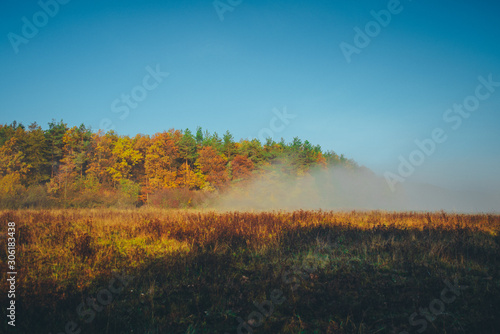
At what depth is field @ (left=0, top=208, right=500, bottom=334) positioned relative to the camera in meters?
3.34

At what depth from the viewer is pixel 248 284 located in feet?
14.8

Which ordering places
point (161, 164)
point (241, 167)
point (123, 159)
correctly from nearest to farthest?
point (161, 164) → point (123, 159) → point (241, 167)

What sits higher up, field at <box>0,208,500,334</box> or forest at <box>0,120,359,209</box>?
forest at <box>0,120,359,209</box>

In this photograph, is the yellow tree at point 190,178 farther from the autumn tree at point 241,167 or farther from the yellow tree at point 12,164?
the yellow tree at point 12,164

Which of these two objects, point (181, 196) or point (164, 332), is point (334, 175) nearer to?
point (181, 196)

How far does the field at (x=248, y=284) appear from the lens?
334 centimetres

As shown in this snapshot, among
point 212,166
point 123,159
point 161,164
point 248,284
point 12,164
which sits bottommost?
point 248,284

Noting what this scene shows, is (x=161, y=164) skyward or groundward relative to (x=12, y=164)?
skyward

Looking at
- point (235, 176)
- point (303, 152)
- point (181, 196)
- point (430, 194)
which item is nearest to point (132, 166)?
point (235, 176)

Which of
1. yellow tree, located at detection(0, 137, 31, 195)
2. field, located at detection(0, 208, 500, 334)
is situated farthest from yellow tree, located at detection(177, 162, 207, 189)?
field, located at detection(0, 208, 500, 334)

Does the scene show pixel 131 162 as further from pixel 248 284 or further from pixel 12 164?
pixel 248 284

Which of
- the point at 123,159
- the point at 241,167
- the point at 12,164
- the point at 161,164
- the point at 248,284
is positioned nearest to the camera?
the point at 248,284

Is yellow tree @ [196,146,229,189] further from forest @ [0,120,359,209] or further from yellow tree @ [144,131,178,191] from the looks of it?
yellow tree @ [144,131,178,191]

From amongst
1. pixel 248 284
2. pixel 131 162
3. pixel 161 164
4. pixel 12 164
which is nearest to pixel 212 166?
pixel 161 164
